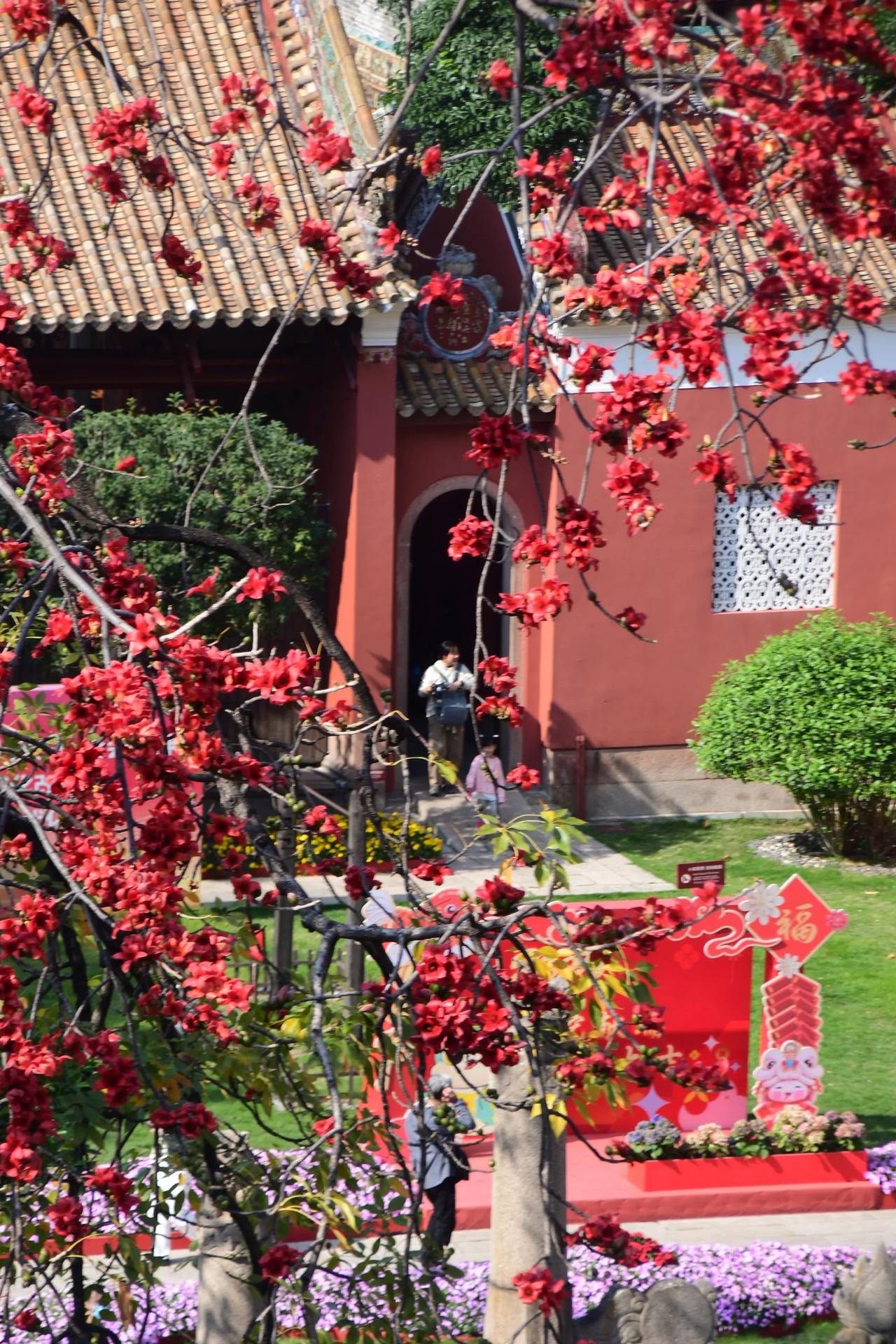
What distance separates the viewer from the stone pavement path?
1363cm

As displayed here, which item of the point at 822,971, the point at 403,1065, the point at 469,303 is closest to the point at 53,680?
the point at 469,303

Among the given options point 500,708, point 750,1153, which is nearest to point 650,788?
point 750,1153

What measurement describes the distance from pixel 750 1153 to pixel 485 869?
204 inches

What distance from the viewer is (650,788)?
15977 millimetres

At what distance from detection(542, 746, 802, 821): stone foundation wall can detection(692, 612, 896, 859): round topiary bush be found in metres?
1.00

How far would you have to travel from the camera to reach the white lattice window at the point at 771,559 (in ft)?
51.7

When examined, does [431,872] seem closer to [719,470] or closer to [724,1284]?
Answer: [719,470]

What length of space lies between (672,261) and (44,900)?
2.15m

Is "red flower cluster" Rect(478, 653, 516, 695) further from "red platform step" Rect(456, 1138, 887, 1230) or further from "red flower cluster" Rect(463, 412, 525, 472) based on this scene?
"red platform step" Rect(456, 1138, 887, 1230)

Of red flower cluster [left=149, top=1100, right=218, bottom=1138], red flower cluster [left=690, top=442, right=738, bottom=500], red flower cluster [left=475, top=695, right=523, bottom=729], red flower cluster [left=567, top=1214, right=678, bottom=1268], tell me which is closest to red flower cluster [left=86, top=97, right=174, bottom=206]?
red flower cluster [left=475, top=695, right=523, bottom=729]

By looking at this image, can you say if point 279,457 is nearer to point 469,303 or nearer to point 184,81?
point 469,303

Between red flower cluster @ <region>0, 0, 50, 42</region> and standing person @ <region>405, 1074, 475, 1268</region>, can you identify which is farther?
standing person @ <region>405, 1074, 475, 1268</region>

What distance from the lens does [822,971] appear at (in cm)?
1239

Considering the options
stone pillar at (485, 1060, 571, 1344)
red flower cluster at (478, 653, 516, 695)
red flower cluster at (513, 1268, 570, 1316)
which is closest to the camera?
red flower cluster at (513, 1268, 570, 1316)
